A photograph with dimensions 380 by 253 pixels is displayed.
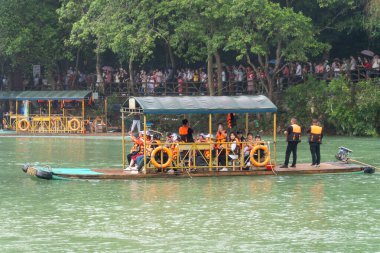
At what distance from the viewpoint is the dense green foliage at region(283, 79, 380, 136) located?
41.2 metres

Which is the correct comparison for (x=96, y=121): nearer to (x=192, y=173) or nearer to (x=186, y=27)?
(x=186, y=27)

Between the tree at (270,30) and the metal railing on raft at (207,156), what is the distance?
692 inches

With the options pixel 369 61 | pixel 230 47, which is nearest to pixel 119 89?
pixel 230 47

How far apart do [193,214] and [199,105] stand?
697 cm

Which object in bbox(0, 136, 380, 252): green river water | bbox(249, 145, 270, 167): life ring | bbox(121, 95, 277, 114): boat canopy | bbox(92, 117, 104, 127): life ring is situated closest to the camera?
bbox(0, 136, 380, 252): green river water

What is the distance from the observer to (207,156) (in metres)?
25.1

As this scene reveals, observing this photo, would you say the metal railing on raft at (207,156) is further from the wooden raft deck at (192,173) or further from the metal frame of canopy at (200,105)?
the metal frame of canopy at (200,105)

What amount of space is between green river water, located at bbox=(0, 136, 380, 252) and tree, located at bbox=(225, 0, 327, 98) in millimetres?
17740

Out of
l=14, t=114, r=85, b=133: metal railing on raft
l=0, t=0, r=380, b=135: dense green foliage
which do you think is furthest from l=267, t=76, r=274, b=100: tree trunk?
l=14, t=114, r=85, b=133: metal railing on raft

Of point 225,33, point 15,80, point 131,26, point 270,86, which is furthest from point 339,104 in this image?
point 15,80

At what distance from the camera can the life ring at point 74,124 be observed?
46.5m

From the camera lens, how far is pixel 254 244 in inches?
632

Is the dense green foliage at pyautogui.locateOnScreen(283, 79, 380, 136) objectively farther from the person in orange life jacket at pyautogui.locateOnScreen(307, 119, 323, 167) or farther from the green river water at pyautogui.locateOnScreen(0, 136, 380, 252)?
the green river water at pyautogui.locateOnScreen(0, 136, 380, 252)

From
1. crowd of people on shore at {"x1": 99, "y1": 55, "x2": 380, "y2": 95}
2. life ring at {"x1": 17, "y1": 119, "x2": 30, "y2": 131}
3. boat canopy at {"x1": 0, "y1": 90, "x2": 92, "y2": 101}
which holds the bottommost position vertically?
life ring at {"x1": 17, "y1": 119, "x2": 30, "y2": 131}
